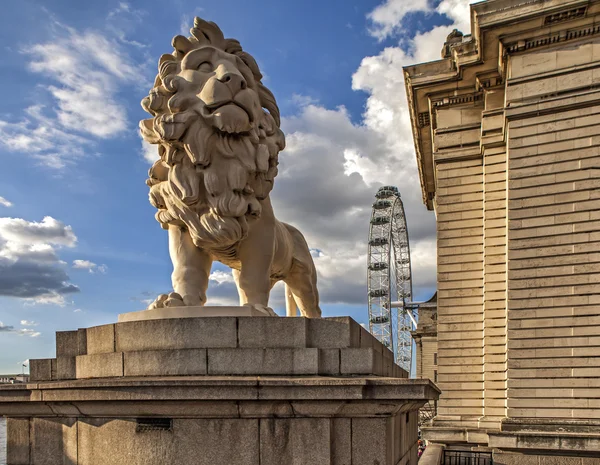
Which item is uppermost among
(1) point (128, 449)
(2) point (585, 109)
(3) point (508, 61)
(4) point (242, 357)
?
(3) point (508, 61)

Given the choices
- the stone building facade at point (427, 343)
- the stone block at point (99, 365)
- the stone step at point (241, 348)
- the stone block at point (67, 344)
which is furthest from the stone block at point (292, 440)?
the stone building facade at point (427, 343)

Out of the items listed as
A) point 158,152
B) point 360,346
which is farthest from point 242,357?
point 158,152

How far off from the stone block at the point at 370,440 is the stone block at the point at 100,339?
2522mm

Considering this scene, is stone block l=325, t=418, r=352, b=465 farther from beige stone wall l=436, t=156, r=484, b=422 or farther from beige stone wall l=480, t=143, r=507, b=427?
beige stone wall l=436, t=156, r=484, b=422

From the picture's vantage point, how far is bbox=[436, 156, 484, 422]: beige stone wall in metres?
21.7

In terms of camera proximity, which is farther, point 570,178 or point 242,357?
point 570,178

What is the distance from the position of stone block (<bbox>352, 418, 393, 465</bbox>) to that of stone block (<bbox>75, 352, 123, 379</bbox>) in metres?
2.29

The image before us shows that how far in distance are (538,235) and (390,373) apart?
1178cm

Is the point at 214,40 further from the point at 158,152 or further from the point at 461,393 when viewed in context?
the point at 461,393

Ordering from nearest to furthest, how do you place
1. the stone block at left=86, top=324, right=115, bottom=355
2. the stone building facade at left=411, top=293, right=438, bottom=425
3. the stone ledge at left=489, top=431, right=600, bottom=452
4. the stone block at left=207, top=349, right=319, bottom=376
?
the stone block at left=207, top=349, right=319, bottom=376
the stone block at left=86, top=324, right=115, bottom=355
the stone ledge at left=489, top=431, right=600, bottom=452
the stone building facade at left=411, top=293, right=438, bottom=425

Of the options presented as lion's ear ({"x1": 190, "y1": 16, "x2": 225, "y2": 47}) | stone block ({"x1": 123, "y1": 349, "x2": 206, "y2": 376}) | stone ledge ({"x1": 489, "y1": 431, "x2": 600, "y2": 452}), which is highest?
lion's ear ({"x1": 190, "y1": 16, "x2": 225, "y2": 47})

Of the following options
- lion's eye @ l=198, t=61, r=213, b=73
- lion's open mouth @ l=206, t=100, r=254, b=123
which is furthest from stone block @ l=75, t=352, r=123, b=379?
lion's eye @ l=198, t=61, r=213, b=73

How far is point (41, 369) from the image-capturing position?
6.53 m

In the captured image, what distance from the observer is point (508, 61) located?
1930 cm
